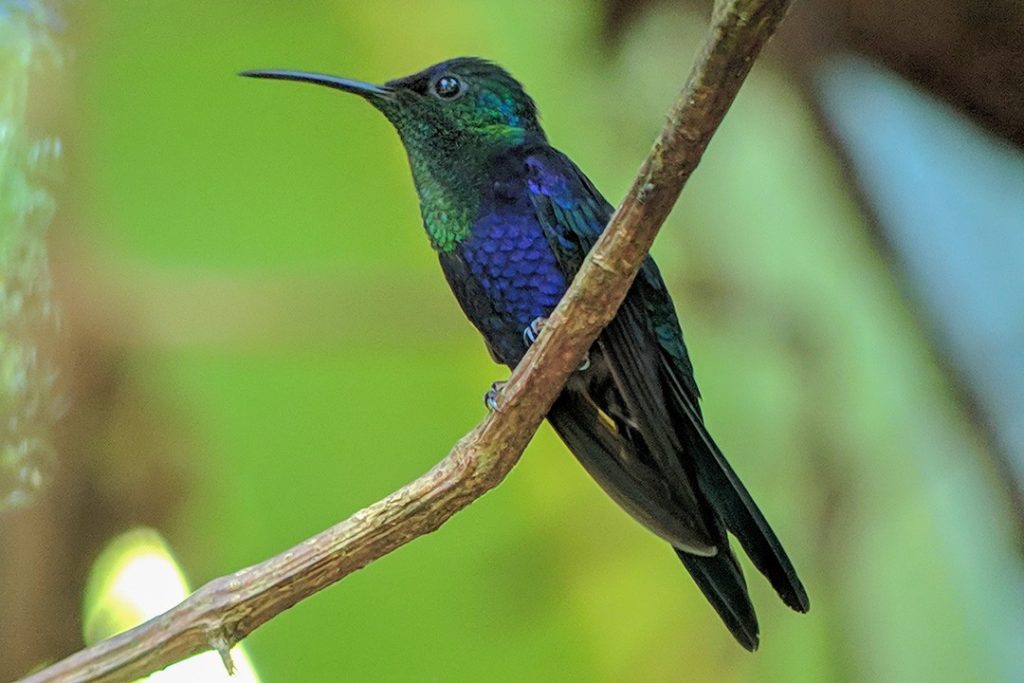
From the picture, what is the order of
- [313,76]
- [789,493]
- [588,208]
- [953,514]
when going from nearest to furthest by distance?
[588,208] < [313,76] < [953,514] < [789,493]

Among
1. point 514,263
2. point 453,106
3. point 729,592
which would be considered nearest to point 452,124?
point 453,106

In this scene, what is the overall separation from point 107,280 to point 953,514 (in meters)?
1.79

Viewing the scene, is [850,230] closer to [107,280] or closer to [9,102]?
[107,280]

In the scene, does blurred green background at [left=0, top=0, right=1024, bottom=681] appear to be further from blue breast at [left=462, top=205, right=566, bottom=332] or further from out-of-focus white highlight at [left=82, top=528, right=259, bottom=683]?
blue breast at [left=462, top=205, right=566, bottom=332]

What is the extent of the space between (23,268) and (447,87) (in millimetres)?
1162

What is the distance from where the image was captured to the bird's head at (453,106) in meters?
1.52

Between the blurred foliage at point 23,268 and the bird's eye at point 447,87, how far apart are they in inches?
43.0

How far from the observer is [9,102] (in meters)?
2.16

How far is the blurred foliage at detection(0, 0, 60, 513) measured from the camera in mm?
2094

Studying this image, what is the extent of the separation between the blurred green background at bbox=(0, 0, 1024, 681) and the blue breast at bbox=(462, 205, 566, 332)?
0.69 metres

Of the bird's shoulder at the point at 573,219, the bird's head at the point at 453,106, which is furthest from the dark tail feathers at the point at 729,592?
the bird's head at the point at 453,106

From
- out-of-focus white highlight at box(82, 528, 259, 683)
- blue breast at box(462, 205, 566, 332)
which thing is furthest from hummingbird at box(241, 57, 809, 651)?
out-of-focus white highlight at box(82, 528, 259, 683)

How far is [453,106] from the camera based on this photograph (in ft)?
5.07

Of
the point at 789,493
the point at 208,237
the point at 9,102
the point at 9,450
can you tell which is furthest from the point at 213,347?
the point at 789,493
